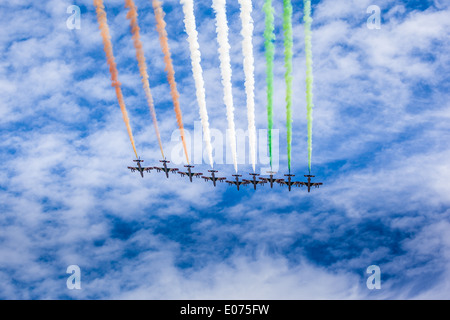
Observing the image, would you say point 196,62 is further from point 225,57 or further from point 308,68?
point 308,68

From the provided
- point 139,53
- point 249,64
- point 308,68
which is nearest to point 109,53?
point 139,53

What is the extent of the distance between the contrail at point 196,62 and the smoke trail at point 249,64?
318 centimetres

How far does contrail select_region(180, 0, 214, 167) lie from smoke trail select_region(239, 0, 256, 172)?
3.18 metres

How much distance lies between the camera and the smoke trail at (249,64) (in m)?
24.1

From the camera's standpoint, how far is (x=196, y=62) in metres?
26.6

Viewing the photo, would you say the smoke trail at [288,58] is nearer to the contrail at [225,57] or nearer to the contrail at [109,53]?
the contrail at [225,57]

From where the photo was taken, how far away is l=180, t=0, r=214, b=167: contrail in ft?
79.8

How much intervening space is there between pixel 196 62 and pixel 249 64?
146 inches

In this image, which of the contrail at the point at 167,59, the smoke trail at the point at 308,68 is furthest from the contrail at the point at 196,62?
the smoke trail at the point at 308,68

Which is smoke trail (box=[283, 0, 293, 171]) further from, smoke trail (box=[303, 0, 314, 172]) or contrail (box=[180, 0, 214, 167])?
contrail (box=[180, 0, 214, 167])
